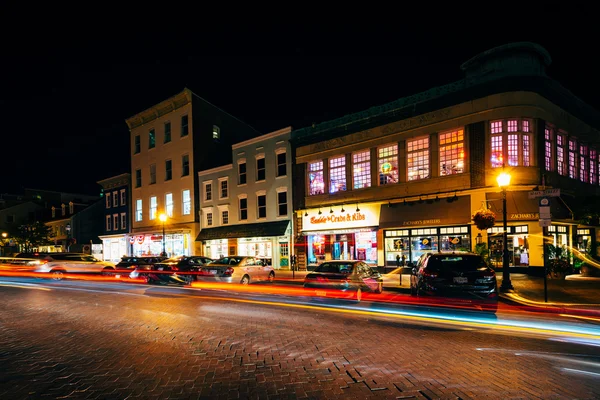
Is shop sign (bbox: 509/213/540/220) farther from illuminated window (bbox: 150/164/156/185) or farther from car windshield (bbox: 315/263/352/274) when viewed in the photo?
illuminated window (bbox: 150/164/156/185)

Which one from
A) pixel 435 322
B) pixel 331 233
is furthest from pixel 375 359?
pixel 331 233

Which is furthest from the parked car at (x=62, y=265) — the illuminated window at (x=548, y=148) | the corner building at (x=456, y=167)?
the illuminated window at (x=548, y=148)

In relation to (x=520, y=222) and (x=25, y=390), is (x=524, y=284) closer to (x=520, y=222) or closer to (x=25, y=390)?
(x=520, y=222)

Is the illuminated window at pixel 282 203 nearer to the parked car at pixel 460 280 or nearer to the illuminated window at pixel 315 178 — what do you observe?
the illuminated window at pixel 315 178

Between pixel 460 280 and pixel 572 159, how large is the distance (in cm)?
1751

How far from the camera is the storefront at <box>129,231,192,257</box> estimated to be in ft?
121

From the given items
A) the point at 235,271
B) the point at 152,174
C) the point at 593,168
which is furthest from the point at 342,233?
the point at 152,174

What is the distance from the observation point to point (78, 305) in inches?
488

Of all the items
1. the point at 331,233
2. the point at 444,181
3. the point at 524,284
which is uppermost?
the point at 444,181

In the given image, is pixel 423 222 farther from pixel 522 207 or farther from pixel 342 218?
pixel 342 218

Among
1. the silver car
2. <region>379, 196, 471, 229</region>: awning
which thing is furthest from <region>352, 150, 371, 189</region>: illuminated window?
the silver car

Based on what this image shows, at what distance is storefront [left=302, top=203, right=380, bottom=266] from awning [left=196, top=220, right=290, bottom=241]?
212 cm

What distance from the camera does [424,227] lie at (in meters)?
22.5

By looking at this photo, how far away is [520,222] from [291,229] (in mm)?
15292
